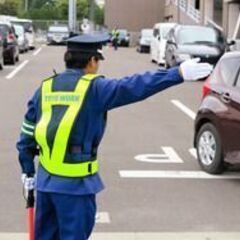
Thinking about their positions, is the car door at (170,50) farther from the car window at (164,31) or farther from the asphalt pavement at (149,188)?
the asphalt pavement at (149,188)

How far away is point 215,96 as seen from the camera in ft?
31.6

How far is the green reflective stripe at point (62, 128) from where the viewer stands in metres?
4.32

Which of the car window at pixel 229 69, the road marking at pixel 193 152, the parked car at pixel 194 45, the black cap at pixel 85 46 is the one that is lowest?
the road marking at pixel 193 152

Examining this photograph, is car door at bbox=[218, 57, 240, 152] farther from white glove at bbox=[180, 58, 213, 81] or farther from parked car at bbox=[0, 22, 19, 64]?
parked car at bbox=[0, 22, 19, 64]

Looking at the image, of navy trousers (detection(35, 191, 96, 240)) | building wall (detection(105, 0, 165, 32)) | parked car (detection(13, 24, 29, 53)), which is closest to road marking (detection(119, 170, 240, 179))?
navy trousers (detection(35, 191, 96, 240))

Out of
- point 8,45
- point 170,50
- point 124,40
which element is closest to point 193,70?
point 170,50

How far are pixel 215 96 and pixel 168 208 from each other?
233 centimetres

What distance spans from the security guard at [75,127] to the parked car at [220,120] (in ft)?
15.5

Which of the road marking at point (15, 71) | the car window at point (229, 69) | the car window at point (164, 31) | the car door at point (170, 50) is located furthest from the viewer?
the car window at point (164, 31)

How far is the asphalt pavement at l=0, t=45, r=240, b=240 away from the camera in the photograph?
6.95m

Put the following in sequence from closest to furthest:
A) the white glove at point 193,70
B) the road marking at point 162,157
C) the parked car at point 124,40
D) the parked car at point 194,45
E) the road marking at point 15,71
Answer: the white glove at point 193,70 < the road marking at point 162,157 < the road marking at point 15,71 < the parked car at point 194,45 < the parked car at point 124,40

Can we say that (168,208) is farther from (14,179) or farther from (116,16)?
(116,16)

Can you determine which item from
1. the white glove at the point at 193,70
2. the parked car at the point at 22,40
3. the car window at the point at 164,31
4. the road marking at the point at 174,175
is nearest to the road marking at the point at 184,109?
the road marking at the point at 174,175

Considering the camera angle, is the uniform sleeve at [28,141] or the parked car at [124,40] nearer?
the uniform sleeve at [28,141]
